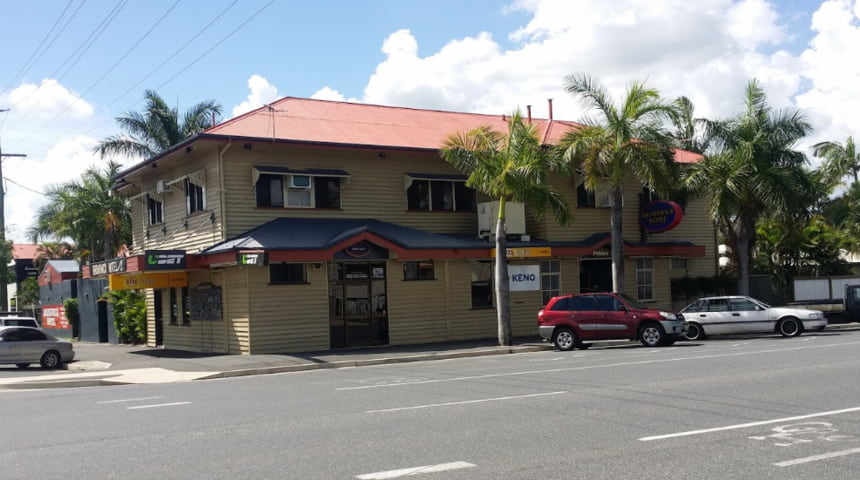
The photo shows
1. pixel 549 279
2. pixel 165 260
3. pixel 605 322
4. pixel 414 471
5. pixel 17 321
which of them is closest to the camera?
pixel 414 471

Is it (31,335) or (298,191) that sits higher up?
(298,191)

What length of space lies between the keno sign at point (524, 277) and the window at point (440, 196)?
8.74 ft

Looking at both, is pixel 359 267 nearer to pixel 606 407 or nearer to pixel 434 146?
pixel 434 146

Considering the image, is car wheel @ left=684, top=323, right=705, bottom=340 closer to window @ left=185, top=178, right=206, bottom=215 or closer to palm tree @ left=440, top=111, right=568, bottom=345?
palm tree @ left=440, top=111, right=568, bottom=345

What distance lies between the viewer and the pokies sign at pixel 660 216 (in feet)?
96.5

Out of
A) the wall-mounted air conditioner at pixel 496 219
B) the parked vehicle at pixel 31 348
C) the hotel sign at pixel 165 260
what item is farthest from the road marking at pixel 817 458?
the parked vehicle at pixel 31 348

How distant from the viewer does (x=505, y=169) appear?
23219mm

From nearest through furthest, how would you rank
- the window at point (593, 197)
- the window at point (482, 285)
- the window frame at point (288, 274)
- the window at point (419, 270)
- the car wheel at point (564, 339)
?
1. the car wheel at point (564, 339)
2. the window frame at point (288, 274)
3. the window at point (419, 270)
4. the window at point (482, 285)
5. the window at point (593, 197)

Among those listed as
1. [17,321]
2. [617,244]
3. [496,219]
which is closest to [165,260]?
[17,321]

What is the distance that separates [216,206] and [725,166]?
17764 mm

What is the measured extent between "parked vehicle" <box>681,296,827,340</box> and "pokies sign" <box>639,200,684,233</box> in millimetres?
4628

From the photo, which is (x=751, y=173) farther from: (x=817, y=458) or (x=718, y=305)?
(x=817, y=458)

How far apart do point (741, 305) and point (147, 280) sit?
18.6 m

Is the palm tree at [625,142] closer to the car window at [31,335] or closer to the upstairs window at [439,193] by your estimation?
the upstairs window at [439,193]
